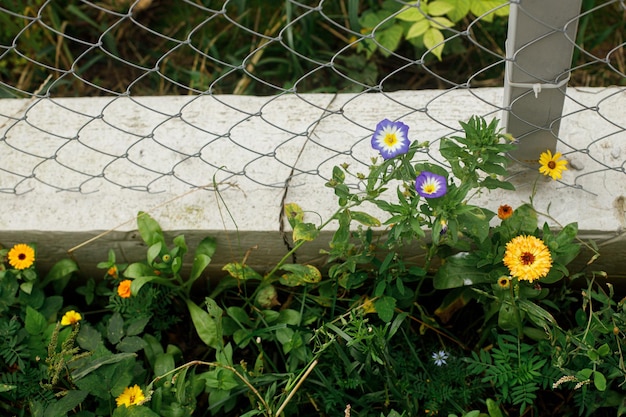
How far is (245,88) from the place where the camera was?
2324mm

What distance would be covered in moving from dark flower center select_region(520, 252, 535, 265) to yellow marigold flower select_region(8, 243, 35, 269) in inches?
42.4

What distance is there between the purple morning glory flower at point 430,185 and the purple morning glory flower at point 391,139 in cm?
6

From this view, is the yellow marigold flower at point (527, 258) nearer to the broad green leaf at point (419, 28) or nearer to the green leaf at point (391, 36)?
the broad green leaf at point (419, 28)

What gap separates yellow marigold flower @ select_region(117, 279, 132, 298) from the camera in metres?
1.69

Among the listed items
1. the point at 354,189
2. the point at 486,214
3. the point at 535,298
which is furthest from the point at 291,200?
the point at 535,298

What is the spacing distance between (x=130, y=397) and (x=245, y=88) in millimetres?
1106

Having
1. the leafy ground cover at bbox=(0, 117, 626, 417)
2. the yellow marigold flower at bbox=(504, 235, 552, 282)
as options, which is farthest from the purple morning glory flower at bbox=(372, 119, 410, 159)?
the yellow marigold flower at bbox=(504, 235, 552, 282)

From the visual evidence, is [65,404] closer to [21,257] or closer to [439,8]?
[21,257]

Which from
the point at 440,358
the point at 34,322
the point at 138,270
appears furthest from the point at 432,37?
the point at 34,322

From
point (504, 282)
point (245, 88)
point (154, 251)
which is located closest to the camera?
point (504, 282)

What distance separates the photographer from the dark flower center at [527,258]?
4.54ft

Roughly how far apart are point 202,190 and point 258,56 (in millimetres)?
737

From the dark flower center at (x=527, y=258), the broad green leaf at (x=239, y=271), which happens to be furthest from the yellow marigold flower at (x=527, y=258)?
the broad green leaf at (x=239, y=271)

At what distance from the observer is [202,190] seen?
70.1 inches
